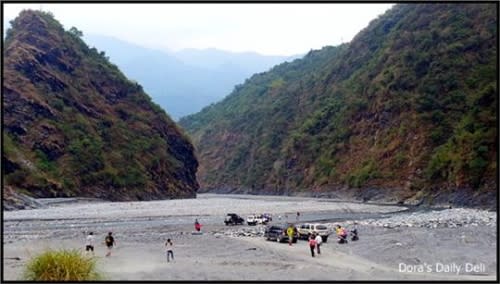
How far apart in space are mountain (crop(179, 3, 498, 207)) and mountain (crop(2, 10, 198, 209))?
25.9 meters

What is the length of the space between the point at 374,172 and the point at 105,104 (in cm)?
4936

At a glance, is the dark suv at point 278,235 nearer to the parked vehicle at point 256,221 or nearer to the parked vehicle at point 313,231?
the parked vehicle at point 313,231

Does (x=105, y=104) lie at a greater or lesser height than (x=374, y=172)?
greater

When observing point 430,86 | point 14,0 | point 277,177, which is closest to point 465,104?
point 430,86

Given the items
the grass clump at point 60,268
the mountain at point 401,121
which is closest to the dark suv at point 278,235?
the grass clump at point 60,268

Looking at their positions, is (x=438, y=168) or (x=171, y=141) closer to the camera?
(x=438, y=168)

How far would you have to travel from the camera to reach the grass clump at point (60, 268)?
16656 mm

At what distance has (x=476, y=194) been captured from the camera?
69125 mm

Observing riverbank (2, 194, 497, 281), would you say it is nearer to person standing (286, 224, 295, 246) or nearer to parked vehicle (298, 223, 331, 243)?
person standing (286, 224, 295, 246)

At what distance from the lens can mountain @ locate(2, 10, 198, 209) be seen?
94.7 meters

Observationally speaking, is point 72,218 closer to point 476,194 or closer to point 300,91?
point 476,194

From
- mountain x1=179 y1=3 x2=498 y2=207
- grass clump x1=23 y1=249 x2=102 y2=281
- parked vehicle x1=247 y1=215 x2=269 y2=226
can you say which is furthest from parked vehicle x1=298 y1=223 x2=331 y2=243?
mountain x1=179 y1=3 x2=498 y2=207

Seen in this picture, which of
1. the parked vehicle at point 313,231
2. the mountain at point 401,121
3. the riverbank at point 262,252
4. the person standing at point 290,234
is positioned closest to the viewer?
the riverbank at point 262,252

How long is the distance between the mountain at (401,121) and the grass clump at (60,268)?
55.5 metres
